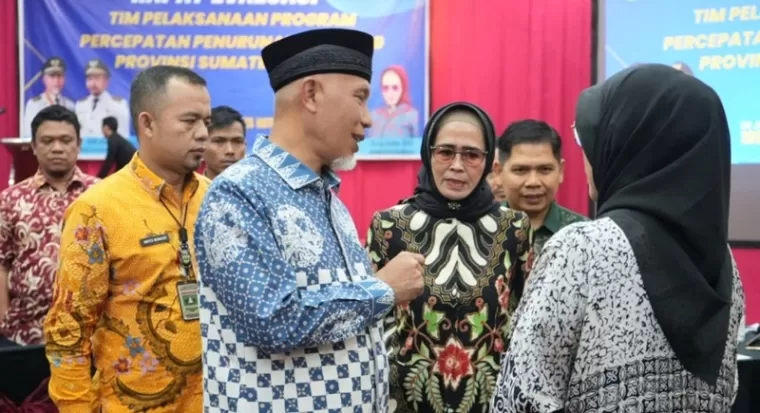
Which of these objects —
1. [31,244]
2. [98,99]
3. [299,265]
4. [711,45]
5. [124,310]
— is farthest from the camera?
[98,99]

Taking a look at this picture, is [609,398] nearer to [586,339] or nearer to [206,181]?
[586,339]

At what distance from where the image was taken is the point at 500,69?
691cm

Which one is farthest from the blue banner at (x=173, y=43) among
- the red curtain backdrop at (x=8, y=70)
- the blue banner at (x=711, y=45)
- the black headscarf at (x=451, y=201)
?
the black headscarf at (x=451, y=201)

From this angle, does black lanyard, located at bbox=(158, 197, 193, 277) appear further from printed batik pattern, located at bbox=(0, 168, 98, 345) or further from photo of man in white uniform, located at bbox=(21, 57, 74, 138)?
photo of man in white uniform, located at bbox=(21, 57, 74, 138)

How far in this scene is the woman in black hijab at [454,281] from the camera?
82.0 inches

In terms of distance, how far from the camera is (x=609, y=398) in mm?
1325

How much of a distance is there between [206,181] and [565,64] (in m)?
5.04

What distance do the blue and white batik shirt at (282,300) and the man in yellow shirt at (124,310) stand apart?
54 cm

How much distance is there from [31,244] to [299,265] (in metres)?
2.24

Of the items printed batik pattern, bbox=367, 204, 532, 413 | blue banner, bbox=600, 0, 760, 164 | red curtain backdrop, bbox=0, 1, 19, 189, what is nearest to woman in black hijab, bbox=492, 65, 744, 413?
printed batik pattern, bbox=367, 204, 532, 413

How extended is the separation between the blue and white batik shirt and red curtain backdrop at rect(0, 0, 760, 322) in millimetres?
5406

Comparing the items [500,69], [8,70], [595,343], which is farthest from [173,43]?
[595,343]

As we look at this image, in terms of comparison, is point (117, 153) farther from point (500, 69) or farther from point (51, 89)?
point (500, 69)

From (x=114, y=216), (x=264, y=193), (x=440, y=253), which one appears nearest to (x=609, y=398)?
(x=264, y=193)
